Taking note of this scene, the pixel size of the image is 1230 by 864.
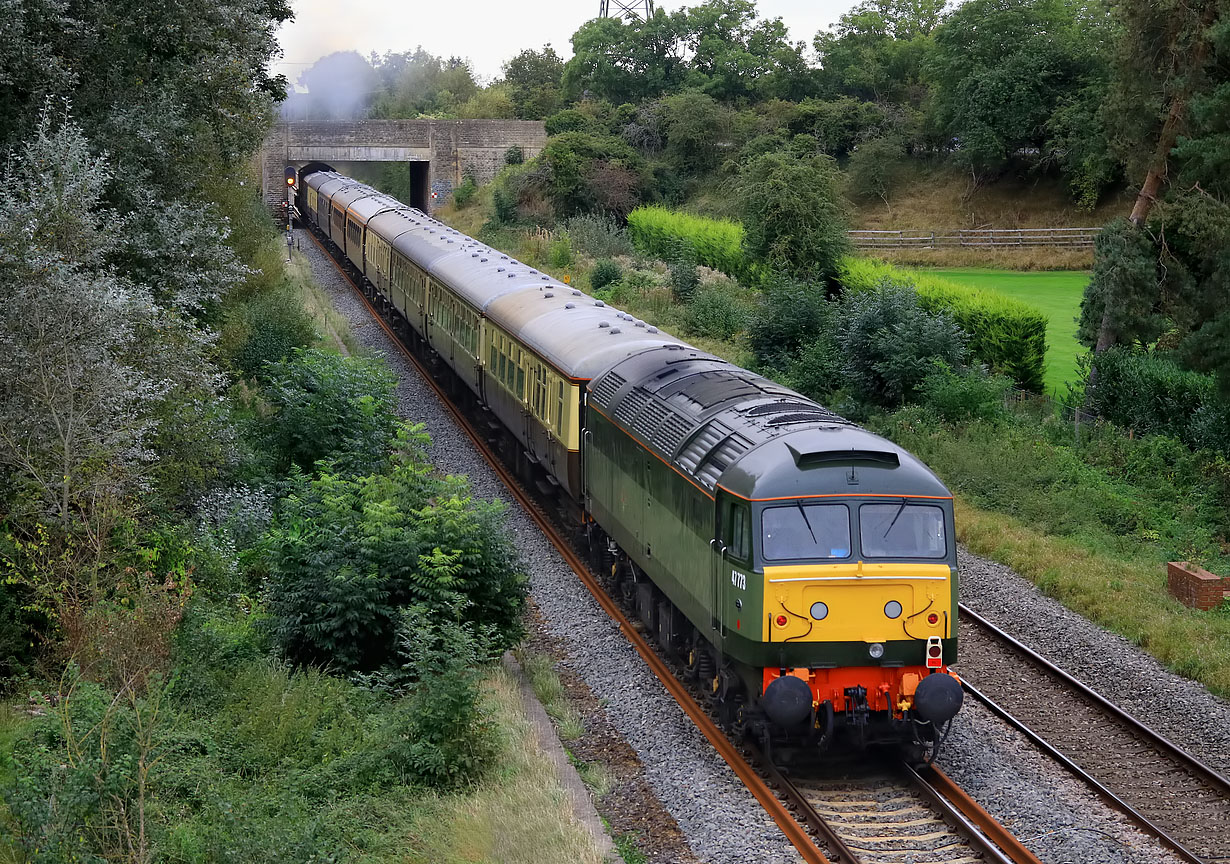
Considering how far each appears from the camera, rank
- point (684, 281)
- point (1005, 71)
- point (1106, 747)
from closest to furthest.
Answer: point (1106, 747), point (684, 281), point (1005, 71)

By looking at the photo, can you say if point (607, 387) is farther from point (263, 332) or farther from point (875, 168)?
point (875, 168)

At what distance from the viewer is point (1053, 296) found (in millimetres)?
42031

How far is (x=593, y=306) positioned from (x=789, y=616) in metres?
11.3

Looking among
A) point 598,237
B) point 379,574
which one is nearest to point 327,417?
point 379,574

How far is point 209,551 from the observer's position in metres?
15.4

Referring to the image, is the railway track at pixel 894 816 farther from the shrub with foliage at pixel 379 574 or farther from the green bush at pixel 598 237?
the green bush at pixel 598 237

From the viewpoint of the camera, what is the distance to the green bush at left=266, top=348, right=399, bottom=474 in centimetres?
1953

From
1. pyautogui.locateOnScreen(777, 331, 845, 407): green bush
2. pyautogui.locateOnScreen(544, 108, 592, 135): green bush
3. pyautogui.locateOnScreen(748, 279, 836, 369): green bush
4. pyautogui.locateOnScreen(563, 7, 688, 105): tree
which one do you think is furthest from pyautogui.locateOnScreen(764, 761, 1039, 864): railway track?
pyautogui.locateOnScreen(563, 7, 688, 105): tree

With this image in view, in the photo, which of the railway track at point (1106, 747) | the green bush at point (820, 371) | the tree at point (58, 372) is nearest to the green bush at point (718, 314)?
the green bush at point (820, 371)

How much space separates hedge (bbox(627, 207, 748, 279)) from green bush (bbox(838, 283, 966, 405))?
39.5 feet

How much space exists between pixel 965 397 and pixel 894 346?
198 cm

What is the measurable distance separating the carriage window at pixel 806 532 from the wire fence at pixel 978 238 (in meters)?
41.1

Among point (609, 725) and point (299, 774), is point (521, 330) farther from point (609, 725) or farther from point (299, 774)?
point (299, 774)

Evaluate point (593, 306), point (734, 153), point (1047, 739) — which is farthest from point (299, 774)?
point (734, 153)
